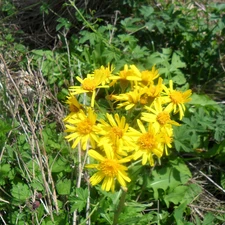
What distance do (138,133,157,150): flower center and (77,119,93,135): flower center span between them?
0.73 ft

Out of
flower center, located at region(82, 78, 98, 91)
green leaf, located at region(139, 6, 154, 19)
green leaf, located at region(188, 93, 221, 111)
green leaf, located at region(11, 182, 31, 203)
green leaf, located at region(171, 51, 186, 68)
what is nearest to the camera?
flower center, located at region(82, 78, 98, 91)

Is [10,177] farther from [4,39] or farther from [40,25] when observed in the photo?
[40,25]

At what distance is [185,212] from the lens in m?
2.71

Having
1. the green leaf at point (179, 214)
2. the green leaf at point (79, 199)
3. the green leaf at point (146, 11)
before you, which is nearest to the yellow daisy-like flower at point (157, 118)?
the green leaf at point (79, 199)

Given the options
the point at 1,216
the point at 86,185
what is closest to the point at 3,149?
the point at 1,216

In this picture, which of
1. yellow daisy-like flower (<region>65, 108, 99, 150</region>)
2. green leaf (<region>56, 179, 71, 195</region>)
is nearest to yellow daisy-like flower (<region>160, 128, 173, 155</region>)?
yellow daisy-like flower (<region>65, 108, 99, 150</region>)

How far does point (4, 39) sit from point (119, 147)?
2119 mm

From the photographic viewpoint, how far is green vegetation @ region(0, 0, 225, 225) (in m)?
2.39

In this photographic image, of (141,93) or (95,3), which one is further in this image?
(95,3)

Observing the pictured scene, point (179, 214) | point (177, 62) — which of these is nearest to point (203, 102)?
point (177, 62)

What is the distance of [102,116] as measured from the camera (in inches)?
94.0

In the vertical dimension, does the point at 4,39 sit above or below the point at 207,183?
above

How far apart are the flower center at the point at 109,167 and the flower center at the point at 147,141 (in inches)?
5.4

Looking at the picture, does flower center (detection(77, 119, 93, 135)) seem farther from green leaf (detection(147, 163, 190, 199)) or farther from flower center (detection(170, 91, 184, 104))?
green leaf (detection(147, 163, 190, 199))
